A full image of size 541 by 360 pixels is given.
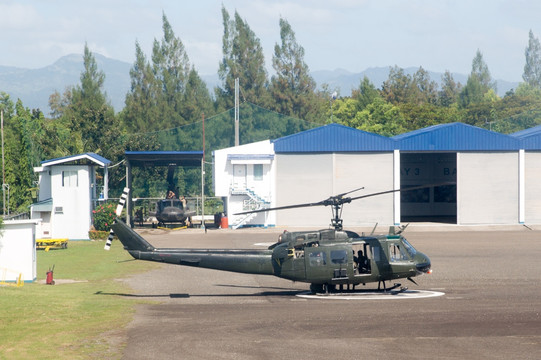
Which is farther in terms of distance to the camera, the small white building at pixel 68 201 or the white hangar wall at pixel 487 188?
the white hangar wall at pixel 487 188

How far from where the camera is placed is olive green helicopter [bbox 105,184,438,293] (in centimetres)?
2631

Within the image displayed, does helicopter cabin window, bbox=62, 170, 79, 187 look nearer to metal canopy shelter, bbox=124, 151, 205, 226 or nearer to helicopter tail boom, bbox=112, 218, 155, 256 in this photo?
metal canopy shelter, bbox=124, 151, 205, 226

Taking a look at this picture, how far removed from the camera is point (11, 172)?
71.2m

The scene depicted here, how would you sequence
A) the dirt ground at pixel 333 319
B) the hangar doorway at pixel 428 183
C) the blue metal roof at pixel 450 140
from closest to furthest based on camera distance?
the dirt ground at pixel 333 319 → the blue metal roof at pixel 450 140 → the hangar doorway at pixel 428 183

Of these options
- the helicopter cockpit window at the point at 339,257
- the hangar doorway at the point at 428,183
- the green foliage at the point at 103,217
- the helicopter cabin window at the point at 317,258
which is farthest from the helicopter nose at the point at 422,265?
the hangar doorway at the point at 428,183

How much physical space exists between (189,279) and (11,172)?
142 ft

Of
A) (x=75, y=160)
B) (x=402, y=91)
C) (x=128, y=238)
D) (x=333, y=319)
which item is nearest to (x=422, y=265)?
(x=333, y=319)

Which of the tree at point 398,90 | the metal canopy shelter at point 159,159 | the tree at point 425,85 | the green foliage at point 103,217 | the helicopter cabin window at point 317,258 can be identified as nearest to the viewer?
the helicopter cabin window at point 317,258

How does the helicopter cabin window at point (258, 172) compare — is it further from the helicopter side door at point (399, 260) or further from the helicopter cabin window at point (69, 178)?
the helicopter side door at point (399, 260)

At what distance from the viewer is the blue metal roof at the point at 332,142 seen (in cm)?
6406

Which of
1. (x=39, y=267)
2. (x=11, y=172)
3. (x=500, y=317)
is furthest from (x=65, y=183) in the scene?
(x=500, y=317)

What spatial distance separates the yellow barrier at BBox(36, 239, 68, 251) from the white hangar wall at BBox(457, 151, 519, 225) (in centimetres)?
3400

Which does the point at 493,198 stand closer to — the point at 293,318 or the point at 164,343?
the point at 293,318

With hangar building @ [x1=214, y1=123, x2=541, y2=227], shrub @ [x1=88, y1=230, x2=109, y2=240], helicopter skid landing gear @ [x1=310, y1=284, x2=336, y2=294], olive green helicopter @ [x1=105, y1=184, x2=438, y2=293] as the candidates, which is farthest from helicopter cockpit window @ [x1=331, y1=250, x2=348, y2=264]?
hangar building @ [x1=214, y1=123, x2=541, y2=227]
